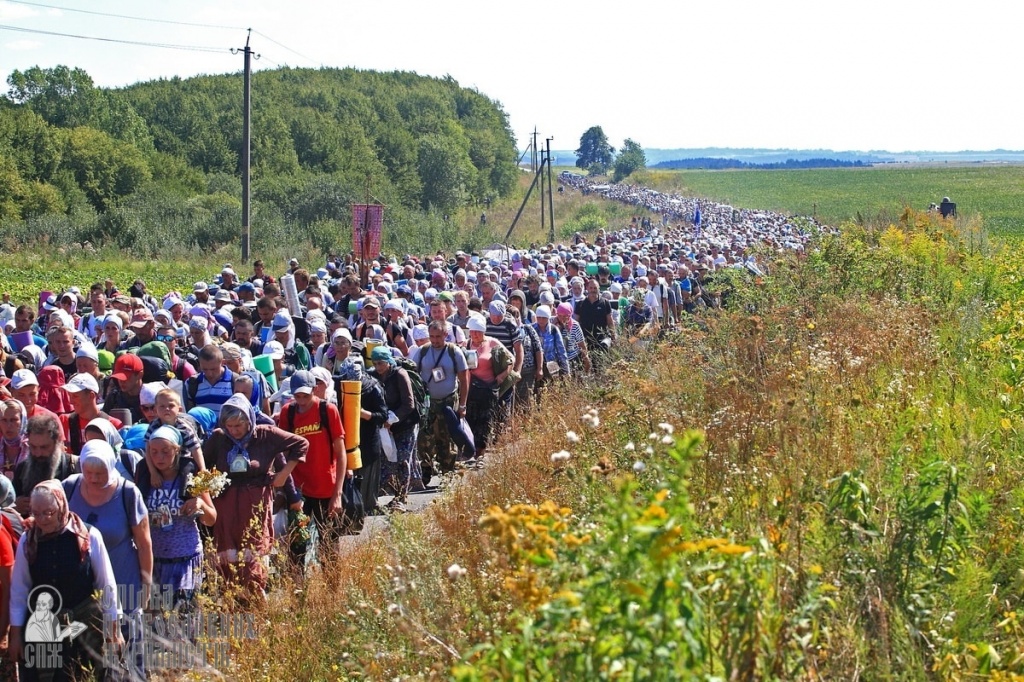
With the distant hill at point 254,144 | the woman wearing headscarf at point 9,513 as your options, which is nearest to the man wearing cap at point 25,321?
the woman wearing headscarf at point 9,513

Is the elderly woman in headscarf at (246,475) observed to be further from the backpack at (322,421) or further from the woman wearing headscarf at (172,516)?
the backpack at (322,421)

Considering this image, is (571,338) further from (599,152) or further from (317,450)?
(599,152)

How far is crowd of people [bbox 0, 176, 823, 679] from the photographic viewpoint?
576 cm

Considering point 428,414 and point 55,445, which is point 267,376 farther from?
point 55,445

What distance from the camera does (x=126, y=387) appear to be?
8289mm

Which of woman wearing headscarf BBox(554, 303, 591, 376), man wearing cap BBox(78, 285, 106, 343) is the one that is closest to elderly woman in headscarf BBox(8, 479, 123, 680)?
man wearing cap BBox(78, 285, 106, 343)

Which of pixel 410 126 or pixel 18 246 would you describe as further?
pixel 410 126

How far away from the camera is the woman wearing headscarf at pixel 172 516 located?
6.20 meters

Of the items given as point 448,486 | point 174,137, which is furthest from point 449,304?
point 174,137

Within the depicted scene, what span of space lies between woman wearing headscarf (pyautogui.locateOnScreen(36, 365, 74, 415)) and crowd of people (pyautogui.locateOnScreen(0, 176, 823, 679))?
15mm

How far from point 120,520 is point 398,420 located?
12.3 feet

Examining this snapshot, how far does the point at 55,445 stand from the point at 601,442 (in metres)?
3.13

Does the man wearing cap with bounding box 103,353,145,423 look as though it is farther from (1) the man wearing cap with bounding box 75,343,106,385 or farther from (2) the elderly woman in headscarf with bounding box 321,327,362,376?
(2) the elderly woman in headscarf with bounding box 321,327,362,376

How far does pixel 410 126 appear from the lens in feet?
301
